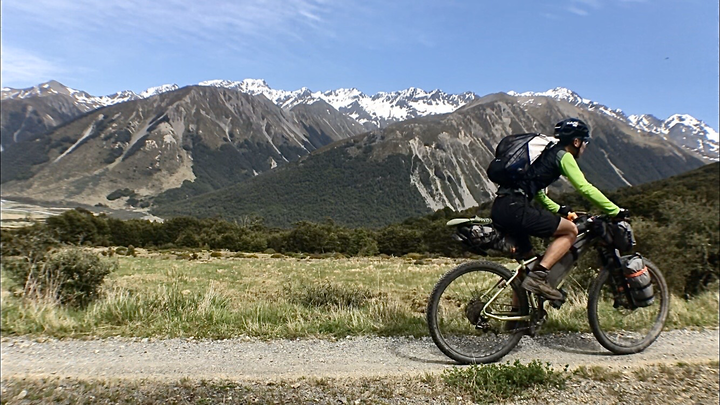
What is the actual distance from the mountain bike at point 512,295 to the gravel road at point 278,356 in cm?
21

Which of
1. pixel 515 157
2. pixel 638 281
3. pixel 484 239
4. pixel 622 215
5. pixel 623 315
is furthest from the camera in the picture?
pixel 623 315

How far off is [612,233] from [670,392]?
5.68ft

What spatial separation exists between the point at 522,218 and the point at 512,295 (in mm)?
939

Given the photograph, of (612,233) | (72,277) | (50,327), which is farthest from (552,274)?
(72,277)

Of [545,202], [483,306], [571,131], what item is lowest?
[483,306]

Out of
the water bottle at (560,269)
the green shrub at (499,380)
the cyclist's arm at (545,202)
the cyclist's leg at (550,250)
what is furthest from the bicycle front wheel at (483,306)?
the cyclist's arm at (545,202)

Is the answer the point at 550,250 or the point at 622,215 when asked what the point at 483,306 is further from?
the point at 622,215

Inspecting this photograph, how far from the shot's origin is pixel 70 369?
4352 mm

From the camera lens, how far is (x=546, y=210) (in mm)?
4887

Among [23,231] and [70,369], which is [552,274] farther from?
[23,231]

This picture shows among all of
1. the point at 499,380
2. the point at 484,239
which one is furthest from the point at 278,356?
the point at 484,239

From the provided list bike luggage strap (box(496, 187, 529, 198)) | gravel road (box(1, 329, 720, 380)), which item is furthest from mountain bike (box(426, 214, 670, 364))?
bike luggage strap (box(496, 187, 529, 198))

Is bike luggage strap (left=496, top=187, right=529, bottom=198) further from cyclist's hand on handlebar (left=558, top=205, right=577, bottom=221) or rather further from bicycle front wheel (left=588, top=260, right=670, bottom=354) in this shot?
bicycle front wheel (left=588, top=260, right=670, bottom=354)

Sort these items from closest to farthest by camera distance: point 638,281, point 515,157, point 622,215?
point 515,157 → point 622,215 → point 638,281
